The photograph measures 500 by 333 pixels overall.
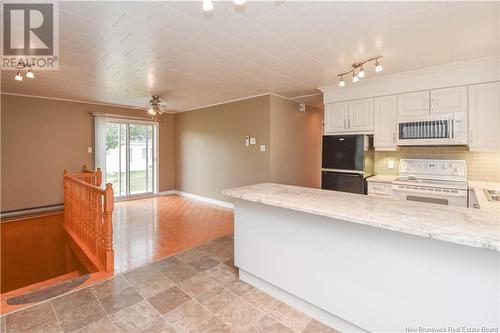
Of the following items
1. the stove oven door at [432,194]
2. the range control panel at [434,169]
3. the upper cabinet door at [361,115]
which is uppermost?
the upper cabinet door at [361,115]

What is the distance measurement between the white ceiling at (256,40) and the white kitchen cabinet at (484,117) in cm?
45

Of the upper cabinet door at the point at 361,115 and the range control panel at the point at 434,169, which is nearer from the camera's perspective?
the range control panel at the point at 434,169

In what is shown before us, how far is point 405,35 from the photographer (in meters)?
2.36

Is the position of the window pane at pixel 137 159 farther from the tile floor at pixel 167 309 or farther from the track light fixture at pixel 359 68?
the track light fixture at pixel 359 68

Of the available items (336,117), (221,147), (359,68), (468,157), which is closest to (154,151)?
(221,147)

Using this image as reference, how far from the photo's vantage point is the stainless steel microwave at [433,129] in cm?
307

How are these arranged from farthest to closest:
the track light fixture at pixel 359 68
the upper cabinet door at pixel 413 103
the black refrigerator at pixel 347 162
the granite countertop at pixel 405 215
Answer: the black refrigerator at pixel 347 162, the upper cabinet door at pixel 413 103, the track light fixture at pixel 359 68, the granite countertop at pixel 405 215

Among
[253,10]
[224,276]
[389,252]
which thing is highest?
[253,10]

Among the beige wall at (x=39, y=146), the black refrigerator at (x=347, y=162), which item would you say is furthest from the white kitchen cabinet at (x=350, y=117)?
the beige wall at (x=39, y=146)

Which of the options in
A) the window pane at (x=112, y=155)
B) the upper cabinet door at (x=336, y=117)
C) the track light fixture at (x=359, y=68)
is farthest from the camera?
the window pane at (x=112, y=155)

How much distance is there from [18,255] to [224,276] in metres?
3.96

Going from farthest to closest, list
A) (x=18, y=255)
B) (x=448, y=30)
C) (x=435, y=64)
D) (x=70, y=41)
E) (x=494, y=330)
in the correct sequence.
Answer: (x=18, y=255)
(x=435, y=64)
(x=70, y=41)
(x=448, y=30)
(x=494, y=330)

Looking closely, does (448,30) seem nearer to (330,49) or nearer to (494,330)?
(330,49)

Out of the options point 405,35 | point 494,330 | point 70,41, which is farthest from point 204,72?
point 494,330
